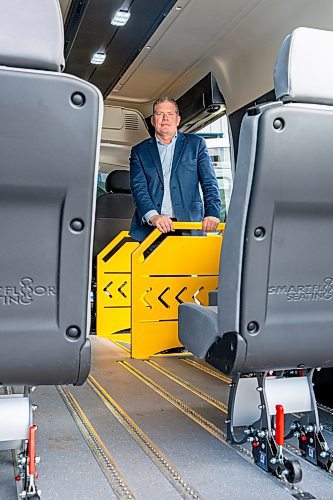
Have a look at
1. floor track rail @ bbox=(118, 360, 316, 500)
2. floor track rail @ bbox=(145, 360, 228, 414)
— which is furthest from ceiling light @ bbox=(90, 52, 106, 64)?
floor track rail @ bbox=(118, 360, 316, 500)

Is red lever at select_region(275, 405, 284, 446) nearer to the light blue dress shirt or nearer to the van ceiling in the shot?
the light blue dress shirt

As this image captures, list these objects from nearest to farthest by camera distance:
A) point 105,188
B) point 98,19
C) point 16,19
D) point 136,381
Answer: point 16,19
point 136,381
point 98,19
point 105,188

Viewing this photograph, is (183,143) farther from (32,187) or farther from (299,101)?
(32,187)

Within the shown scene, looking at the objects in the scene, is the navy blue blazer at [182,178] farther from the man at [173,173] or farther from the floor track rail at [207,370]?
the floor track rail at [207,370]

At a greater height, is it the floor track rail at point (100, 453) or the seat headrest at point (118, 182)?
the seat headrest at point (118, 182)

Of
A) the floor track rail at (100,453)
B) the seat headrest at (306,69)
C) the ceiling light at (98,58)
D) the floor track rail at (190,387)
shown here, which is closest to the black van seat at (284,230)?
the seat headrest at (306,69)

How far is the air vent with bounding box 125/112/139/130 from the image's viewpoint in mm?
8070

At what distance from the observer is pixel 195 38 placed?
577 centimetres

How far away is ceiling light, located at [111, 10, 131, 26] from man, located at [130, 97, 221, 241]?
1.48 meters

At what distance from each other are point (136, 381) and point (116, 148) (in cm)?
512

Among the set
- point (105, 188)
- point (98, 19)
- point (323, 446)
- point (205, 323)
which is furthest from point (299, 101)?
point (105, 188)

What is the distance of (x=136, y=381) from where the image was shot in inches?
130

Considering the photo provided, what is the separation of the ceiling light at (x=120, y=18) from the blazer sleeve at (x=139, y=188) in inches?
65.8

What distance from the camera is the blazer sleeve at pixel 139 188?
12.7 feet
